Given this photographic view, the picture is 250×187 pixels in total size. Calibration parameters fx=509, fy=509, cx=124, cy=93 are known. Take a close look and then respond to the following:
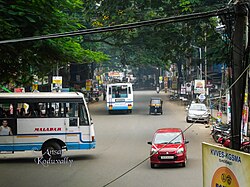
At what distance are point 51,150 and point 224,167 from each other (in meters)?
13.6

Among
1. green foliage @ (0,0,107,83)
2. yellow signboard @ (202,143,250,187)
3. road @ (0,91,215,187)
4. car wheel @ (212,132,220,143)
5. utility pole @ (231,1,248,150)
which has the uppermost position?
green foliage @ (0,0,107,83)

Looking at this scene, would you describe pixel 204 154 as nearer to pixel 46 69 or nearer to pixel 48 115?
pixel 46 69

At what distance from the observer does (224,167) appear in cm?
816

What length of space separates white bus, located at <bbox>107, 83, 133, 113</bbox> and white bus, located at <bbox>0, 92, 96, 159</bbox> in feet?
81.8

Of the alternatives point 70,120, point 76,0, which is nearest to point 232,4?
point 76,0

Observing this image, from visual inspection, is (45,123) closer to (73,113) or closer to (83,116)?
(73,113)

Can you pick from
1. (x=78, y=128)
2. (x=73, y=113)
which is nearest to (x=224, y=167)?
(x=78, y=128)

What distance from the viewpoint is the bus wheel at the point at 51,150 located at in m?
20.8

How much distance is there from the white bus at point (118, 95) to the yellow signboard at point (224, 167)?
37538 mm

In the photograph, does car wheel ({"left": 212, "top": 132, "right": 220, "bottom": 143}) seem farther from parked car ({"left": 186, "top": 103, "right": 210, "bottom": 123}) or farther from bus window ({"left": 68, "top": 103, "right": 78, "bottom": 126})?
parked car ({"left": 186, "top": 103, "right": 210, "bottom": 123})

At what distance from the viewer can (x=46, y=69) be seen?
57.6 ft

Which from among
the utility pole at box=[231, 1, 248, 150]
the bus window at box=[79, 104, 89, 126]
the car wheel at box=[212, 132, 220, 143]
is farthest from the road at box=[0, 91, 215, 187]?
the utility pole at box=[231, 1, 248, 150]

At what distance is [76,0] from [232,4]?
23.9ft

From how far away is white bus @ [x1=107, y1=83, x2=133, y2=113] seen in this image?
4625 centimetres
